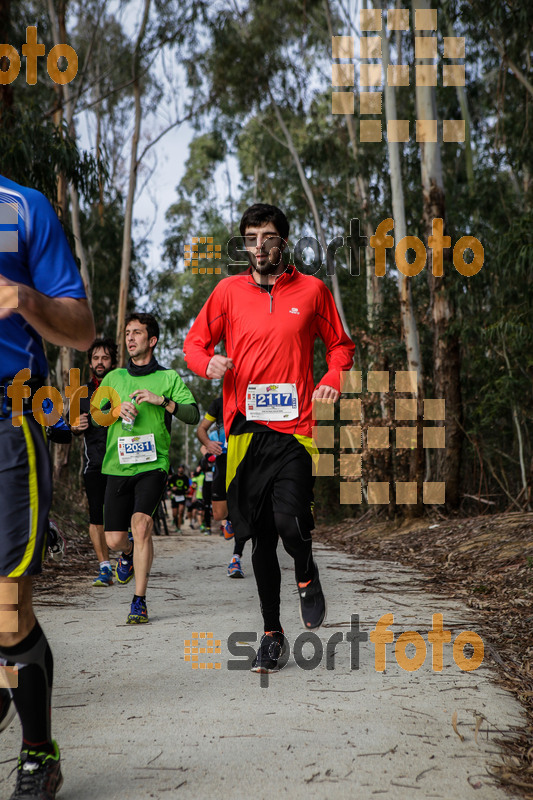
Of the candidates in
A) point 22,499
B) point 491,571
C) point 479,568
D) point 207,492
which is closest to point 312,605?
point 22,499

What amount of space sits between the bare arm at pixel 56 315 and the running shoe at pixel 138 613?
3075 millimetres

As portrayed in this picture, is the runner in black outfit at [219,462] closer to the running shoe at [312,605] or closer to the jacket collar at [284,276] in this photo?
the jacket collar at [284,276]

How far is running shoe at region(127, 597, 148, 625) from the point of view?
16.5ft

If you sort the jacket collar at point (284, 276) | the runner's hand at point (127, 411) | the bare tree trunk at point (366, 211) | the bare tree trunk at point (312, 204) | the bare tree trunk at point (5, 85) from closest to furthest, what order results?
the jacket collar at point (284, 276) → the runner's hand at point (127, 411) → the bare tree trunk at point (5, 85) → the bare tree trunk at point (366, 211) → the bare tree trunk at point (312, 204)

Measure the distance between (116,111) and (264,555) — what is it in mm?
23905

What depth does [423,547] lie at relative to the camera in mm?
9164

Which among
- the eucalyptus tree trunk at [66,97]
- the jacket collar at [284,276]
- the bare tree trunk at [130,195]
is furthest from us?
the bare tree trunk at [130,195]

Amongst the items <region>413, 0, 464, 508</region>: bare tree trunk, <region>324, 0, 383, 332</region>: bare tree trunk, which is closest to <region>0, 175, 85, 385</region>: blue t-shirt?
<region>413, 0, 464, 508</region>: bare tree trunk

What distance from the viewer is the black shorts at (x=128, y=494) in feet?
17.8

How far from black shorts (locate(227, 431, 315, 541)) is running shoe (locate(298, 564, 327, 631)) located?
259 millimetres

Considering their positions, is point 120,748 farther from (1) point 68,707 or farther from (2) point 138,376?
(2) point 138,376

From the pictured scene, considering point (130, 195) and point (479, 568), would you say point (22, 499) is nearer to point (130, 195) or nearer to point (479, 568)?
point (479, 568)

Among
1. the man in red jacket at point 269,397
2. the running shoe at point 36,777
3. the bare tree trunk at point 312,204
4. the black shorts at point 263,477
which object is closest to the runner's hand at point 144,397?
the man in red jacket at point 269,397

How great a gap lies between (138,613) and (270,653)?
1484mm
